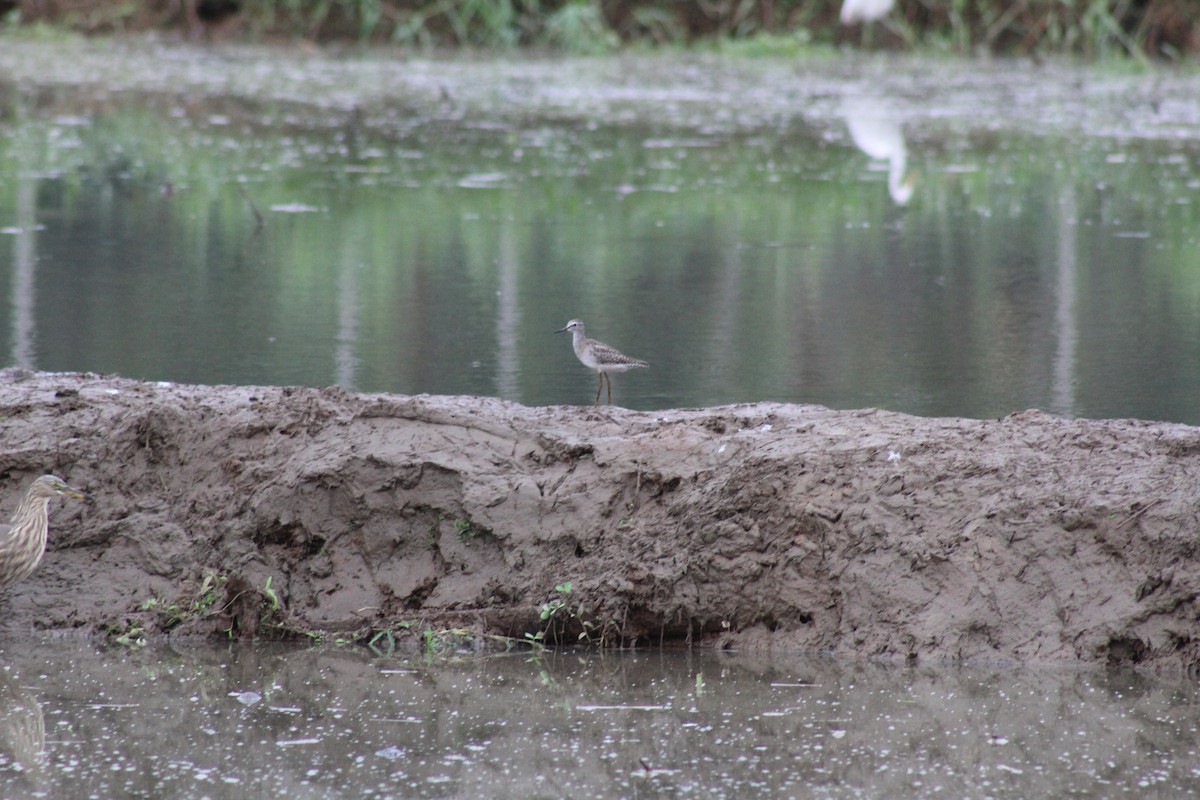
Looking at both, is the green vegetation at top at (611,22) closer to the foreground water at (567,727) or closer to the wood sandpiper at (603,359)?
the wood sandpiper at (603,359)

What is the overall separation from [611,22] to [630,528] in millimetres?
23939

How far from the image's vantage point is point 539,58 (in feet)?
86.7

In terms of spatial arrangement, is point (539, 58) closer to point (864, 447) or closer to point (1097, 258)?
point (1097, 258)

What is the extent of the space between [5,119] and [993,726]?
15.7 meters

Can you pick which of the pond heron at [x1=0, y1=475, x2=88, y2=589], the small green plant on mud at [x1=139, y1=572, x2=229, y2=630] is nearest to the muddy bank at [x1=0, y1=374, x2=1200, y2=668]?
the small green plant on mud at [x1=139, y1=572, x2=229, y2=630]

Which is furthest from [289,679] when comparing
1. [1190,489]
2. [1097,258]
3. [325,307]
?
[1097,258]

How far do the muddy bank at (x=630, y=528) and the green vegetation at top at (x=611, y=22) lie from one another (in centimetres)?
2233

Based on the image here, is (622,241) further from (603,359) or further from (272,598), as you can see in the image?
(272,598)

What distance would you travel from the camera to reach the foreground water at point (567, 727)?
416cm

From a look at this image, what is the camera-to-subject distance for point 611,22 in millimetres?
28406

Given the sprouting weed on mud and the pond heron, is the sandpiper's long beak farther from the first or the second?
the sprouting weed on mud

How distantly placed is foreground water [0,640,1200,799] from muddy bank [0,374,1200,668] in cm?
17

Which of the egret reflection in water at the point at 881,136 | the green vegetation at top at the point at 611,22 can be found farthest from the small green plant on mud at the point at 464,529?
the green vegetation at top at the point at 611,22

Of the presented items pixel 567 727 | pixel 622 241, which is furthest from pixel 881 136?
pixel 567 727
